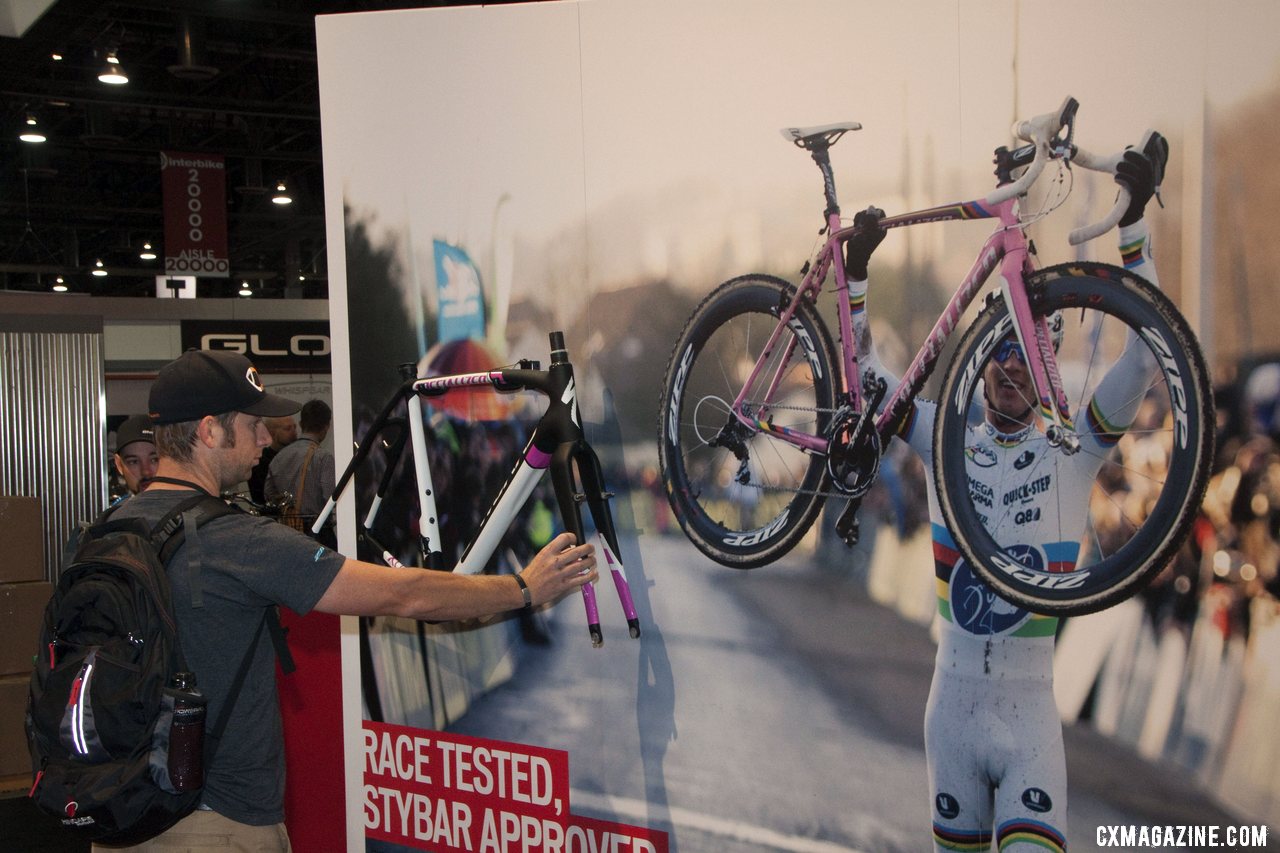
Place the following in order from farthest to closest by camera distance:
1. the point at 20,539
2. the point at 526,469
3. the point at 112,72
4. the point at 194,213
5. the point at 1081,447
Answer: the point at 194,213, the point at 112,72, the point at 20,539, the point at 526,469, the point at 1081,447

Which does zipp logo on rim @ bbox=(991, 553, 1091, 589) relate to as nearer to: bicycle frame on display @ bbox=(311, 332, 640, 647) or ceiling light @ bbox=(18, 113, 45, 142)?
bicycle frame on display @ bbox=(311, 332, 640, 647)

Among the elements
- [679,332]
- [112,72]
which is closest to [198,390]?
[679,332]

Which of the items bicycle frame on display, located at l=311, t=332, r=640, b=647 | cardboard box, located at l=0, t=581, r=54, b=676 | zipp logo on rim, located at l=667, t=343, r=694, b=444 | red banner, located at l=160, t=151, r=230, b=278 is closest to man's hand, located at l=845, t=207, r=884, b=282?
zipp logo on rim, located at l=667, t=343, r=694, b=444

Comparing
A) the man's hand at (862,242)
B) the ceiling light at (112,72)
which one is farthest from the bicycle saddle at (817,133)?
the ceiling light at (112,72)

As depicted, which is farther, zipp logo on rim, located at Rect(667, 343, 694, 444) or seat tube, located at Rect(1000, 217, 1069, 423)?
zipp logo on rim, located at Rect(667, 343, 694, 444)

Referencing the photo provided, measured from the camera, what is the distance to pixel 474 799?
148 inches

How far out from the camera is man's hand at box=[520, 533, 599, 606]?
2805 mm

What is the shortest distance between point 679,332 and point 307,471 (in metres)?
3.31

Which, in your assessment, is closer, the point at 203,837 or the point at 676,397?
the point at 203,837

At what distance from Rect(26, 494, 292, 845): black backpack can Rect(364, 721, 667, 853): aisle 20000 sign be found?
141cm

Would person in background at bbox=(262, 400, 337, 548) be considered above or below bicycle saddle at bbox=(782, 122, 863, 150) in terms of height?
below

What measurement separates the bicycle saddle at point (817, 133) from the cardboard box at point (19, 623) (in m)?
5.35

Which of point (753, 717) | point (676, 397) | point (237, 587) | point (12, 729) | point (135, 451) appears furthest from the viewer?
point (12, 729)

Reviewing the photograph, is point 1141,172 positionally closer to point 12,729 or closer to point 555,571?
point 555,571
